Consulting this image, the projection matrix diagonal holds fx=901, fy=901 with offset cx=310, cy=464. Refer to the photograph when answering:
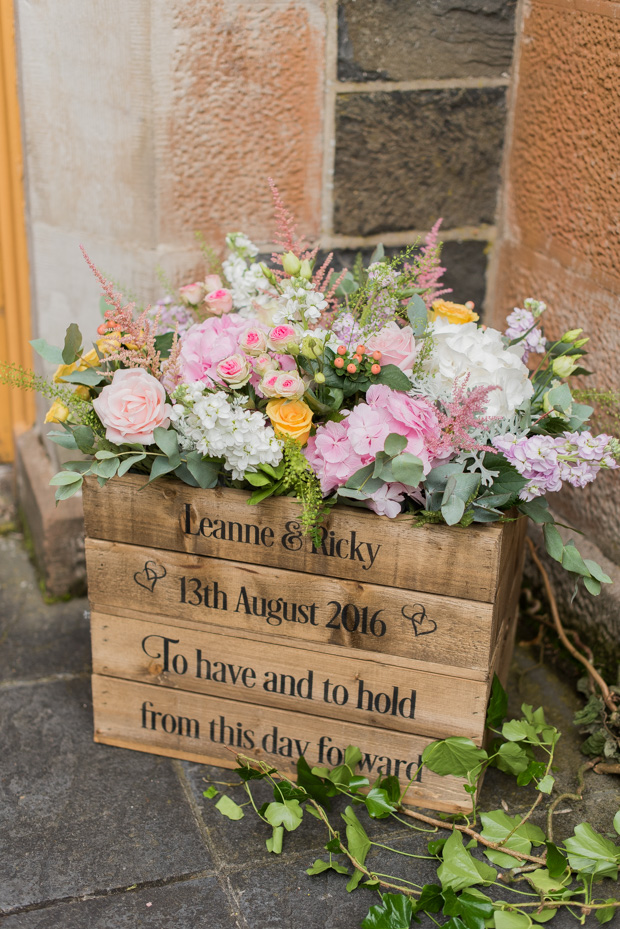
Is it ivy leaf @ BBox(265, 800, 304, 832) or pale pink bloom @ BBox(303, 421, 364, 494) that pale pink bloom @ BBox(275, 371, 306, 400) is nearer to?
pale pink bloom @ BBox(303, 421, 364, 494)

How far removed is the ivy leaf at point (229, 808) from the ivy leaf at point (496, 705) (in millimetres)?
500

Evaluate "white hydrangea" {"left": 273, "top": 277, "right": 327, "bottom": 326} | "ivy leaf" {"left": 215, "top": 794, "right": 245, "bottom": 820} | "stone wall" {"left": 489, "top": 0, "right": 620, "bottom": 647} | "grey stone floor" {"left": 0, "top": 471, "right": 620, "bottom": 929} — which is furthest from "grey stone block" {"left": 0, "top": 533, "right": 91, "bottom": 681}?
"stone wall" {"left": 489, "top": 0, "right": 620, "bottom": 647}

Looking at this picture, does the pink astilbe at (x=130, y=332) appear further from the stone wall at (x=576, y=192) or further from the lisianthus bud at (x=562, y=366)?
the stone wall at (x=576, y=192)

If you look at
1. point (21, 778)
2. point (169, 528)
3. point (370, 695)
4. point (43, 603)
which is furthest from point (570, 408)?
point (43, 603)

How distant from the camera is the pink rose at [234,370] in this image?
152 cm

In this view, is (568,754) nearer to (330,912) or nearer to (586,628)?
(586,628)

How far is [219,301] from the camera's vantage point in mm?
1798

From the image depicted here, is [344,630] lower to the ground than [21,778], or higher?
higher

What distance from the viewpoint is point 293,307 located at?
61.7 inches

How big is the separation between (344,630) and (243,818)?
41 centimetres

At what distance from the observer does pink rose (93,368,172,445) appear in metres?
1.54

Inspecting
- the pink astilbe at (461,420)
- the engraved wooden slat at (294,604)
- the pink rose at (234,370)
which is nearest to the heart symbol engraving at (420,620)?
the engraved wooden slat at (294,604)

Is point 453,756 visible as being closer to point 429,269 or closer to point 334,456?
point 334,456

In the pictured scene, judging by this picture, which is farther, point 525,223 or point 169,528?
point 525,223
